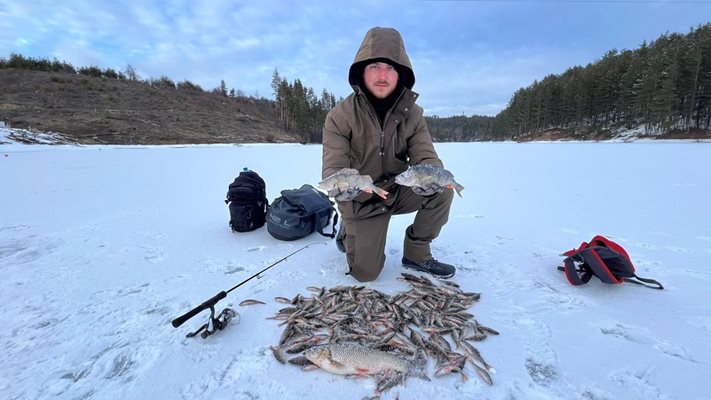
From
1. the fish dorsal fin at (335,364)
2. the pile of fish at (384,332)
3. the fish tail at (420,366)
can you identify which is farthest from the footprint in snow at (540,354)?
the fish dorsal fin at (335,364)

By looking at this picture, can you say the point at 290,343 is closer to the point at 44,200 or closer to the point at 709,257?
the point at 709,257

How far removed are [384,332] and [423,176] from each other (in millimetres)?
1296

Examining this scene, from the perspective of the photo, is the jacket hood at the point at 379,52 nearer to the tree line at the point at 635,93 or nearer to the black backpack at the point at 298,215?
the black backpack at the point at 298,215

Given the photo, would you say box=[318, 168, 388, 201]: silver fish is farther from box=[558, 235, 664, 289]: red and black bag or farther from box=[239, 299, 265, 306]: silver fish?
box=[558, 235, 664, 289]: red and black bag

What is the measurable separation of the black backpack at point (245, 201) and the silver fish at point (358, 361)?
2968mm

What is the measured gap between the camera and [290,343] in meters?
2.18

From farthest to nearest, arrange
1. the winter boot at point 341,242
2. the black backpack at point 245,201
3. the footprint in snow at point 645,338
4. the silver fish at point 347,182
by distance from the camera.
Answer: the black backpack at point 245,201 < the winter boot at point 341,242 < the silver fish at point 347,182 < the footprint in snow at point 645,338

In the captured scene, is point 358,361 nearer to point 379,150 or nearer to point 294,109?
point 379,150

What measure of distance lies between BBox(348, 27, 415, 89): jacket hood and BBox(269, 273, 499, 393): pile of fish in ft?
7.27

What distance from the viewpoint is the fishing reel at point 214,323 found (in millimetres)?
2211

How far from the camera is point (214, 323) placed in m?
2.27

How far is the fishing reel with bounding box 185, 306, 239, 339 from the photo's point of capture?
221 centimetres

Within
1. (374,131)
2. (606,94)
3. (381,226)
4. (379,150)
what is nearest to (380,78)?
(374,131)

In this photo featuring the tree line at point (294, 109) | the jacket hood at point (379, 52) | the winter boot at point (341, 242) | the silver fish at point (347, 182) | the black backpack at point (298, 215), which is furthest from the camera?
the tree line at point (294, 109)
